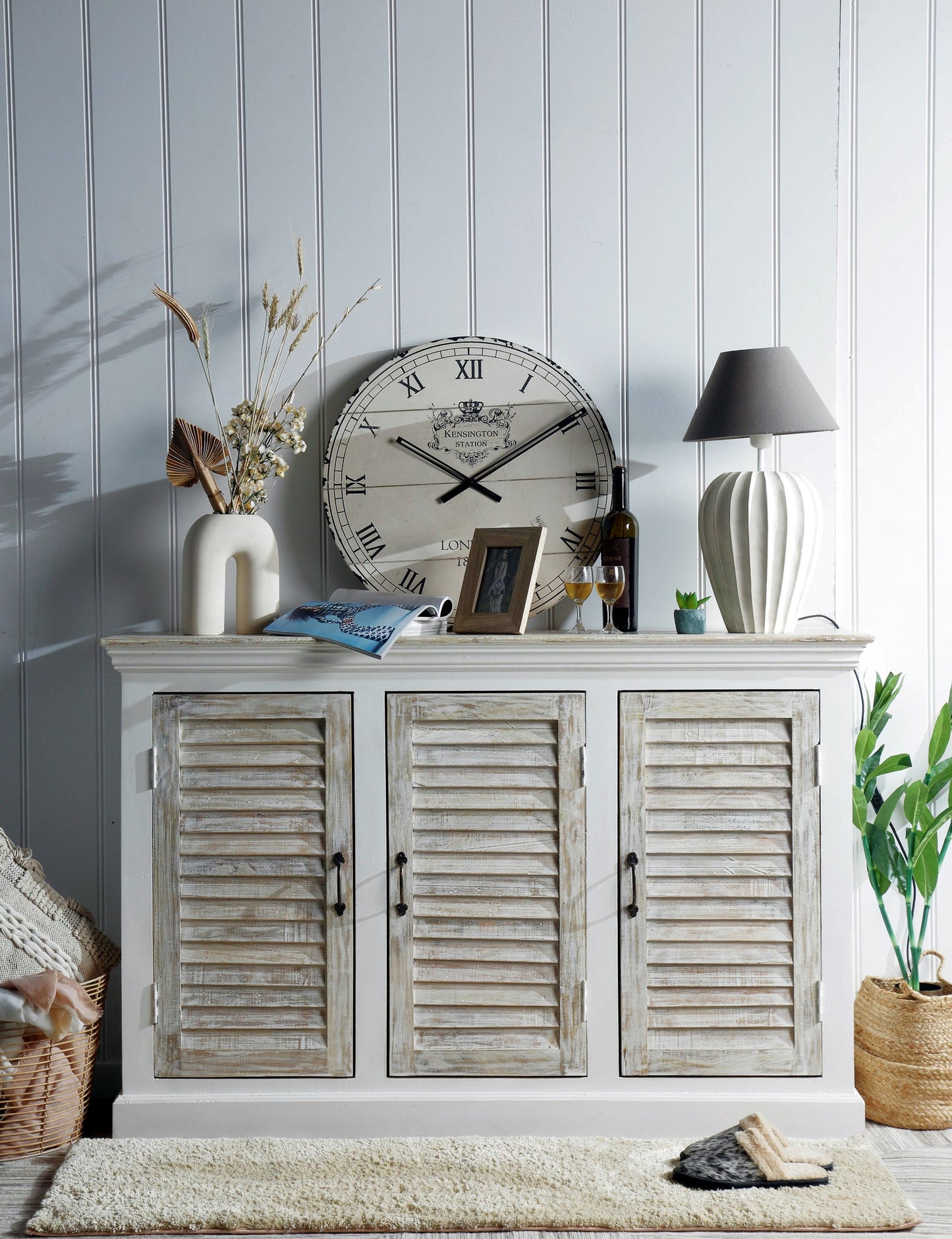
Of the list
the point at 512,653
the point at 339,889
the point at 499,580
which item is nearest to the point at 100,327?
the point at 499,580

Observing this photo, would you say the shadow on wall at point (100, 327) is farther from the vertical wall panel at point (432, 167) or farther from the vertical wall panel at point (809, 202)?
the vertical wall panel at point (809, 202)

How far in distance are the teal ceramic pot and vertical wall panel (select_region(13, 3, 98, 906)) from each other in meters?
1.37

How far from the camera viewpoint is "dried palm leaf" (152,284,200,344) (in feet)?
7.06

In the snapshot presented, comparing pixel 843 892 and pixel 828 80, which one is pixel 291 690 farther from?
pixel 828 80

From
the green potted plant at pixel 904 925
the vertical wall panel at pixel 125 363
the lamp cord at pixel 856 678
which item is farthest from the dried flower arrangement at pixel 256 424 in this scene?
the green potted plant at pixel 904 925

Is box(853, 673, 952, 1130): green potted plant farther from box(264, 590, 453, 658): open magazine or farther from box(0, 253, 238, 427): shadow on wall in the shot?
box(0, 253, 238, 427): shadow on wall

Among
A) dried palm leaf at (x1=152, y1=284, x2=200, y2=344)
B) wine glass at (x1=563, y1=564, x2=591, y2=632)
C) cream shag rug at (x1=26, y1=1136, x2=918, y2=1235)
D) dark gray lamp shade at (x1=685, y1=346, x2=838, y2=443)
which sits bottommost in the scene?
cream shag rug at (x1=26, y1=1136, x2=918, y2=1235)

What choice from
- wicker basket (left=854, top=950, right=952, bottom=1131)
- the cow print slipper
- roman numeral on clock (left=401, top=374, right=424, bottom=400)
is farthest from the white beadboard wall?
the cow print slipper

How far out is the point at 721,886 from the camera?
1.96m

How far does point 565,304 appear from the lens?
2.28 m

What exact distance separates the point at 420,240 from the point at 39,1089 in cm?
200

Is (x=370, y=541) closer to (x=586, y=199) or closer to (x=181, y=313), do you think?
(x=181, y=313)

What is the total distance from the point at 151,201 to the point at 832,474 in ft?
5.67

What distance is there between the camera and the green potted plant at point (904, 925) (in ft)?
6.72
